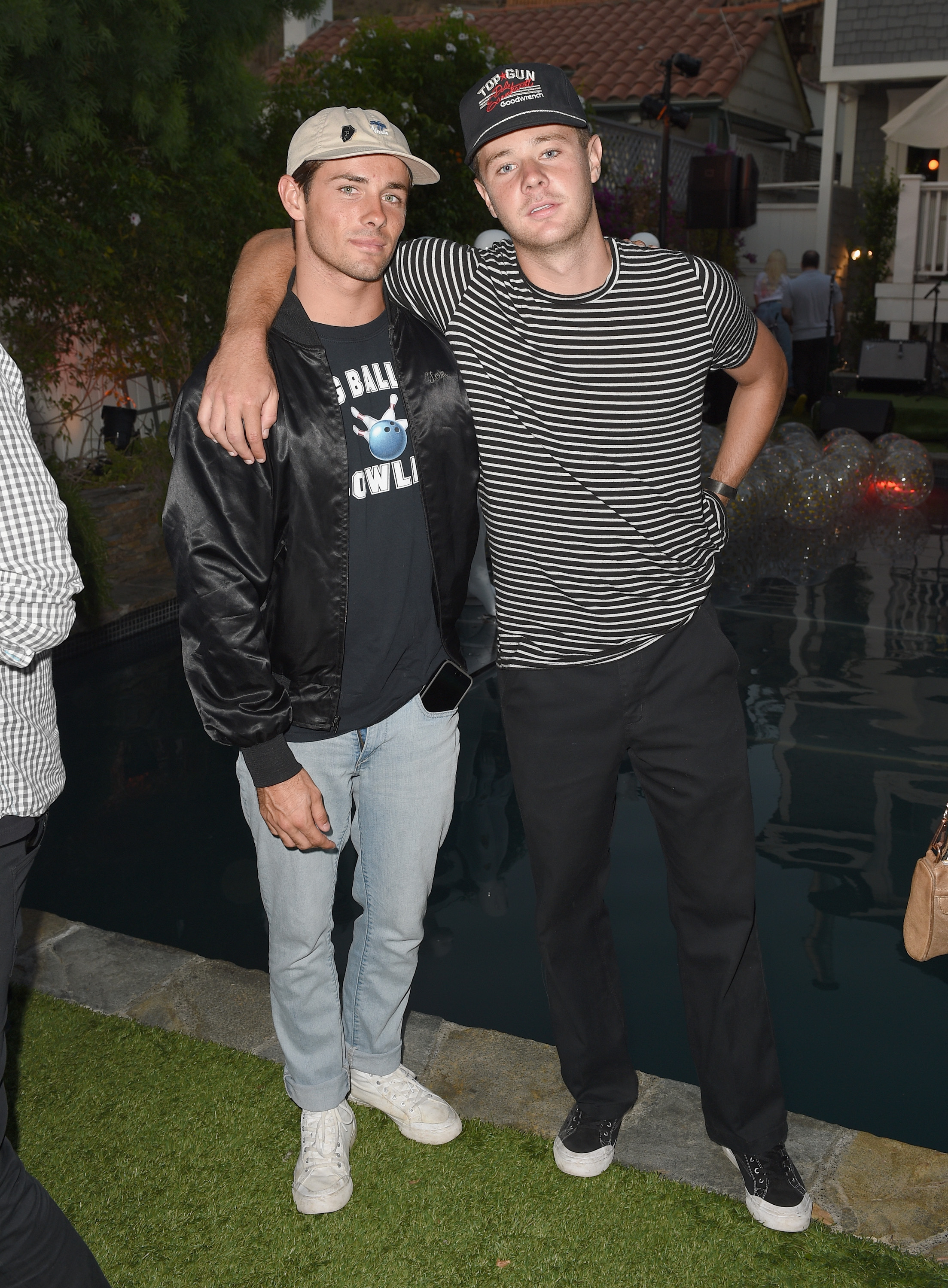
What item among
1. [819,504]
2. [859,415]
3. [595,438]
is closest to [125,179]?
[819,504]

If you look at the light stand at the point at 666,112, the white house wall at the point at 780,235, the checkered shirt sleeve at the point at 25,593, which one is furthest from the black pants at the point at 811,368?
the checkered shirt sleeve at the point at 25,593

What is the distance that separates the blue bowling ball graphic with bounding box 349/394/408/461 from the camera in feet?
7.30

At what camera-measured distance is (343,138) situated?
214 centimetres

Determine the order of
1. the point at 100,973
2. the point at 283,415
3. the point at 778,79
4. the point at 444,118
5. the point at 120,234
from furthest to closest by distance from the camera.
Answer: the point at 778,79 < the point at 444,118 < the point at 120,234 < the point at 100,973 < the point at 283,415

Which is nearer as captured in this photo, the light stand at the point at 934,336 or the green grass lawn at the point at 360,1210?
the green grass lawn at the point at 360,1210

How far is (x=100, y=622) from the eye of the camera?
6688mm

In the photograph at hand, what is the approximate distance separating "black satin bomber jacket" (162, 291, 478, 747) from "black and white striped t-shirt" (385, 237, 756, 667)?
3.3 inches

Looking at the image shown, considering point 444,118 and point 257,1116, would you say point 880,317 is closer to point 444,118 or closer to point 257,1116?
point 444,118

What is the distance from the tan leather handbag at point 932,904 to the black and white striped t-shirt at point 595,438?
2.04ft

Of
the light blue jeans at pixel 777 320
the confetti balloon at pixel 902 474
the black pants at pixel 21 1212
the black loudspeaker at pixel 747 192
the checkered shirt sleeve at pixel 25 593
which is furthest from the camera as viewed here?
the light blue jeans at pixel 777 320

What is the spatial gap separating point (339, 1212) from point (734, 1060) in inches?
34.3

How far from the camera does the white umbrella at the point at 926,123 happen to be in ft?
40.1

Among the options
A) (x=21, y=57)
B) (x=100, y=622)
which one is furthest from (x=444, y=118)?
(x=100, y=622)

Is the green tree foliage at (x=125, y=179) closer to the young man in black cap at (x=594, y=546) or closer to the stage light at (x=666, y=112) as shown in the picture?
the stage light at (x=666, y=112)
